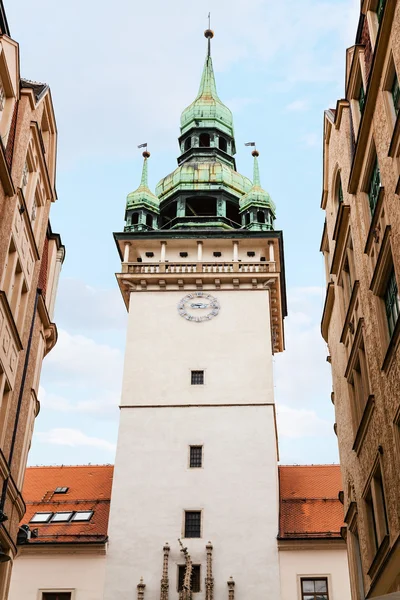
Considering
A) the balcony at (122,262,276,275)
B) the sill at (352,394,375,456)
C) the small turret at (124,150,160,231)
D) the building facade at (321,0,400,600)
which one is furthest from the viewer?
the small turret at (124,150,160,231)

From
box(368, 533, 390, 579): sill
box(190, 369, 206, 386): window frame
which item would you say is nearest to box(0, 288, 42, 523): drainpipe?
box(368, 533, 390, 579): sill

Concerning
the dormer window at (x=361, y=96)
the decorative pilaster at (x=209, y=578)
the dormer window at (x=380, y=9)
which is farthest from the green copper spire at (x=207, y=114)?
the dormer window at (x=380, y=9)

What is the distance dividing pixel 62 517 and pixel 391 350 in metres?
22.1

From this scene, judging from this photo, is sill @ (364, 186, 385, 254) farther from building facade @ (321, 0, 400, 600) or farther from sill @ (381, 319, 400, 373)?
sill @ (381, 319, 400, 373)

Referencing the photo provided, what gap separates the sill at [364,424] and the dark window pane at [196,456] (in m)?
15.5

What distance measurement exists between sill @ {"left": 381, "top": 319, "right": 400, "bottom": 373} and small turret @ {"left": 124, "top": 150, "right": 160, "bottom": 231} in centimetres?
2978

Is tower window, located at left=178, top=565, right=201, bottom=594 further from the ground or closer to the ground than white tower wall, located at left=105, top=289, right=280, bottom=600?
closer to the ground

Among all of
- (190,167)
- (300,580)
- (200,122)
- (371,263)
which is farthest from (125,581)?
(200,122)

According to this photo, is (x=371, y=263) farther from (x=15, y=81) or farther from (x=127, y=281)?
(x=127, y=281)

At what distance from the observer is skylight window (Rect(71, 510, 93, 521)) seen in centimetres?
3278

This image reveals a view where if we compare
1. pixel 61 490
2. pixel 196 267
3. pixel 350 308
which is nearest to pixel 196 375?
pixel 196 267

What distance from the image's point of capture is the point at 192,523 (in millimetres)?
31594

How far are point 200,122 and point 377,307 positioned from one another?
129 ft

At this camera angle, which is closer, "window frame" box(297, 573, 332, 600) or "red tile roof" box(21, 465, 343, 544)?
"window frame" box(297, 573, 332, 600)
